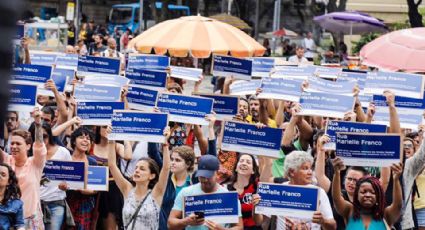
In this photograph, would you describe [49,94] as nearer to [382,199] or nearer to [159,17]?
[382,199]

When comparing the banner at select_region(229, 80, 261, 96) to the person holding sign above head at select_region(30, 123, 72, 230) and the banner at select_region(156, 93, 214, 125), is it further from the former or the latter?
the person holding sign above head at select_region(30, 123, 72, 230)

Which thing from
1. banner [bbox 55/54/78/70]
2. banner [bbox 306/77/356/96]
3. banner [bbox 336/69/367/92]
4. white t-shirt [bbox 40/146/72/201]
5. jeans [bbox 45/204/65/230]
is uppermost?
banner [bbox 306/77/356/96]

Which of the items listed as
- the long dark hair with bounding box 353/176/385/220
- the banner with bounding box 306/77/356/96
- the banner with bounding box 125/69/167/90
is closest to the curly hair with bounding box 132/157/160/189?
the long dark hair with bounding box 353/176/385/220

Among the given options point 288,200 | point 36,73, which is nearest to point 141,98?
point 36,73

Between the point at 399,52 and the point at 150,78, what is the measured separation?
12.5 feet

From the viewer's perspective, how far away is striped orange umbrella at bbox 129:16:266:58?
14.4 metres

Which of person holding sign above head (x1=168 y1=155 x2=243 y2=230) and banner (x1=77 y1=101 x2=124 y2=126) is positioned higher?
banner (x1=77 y1=101 x2=124 y2=126)

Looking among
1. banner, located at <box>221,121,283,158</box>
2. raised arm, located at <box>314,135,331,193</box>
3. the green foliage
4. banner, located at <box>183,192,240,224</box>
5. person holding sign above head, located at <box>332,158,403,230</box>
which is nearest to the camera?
person holding sign above head, located at <box>332,158,403,230</box>

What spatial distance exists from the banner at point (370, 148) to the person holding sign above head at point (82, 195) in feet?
7.70

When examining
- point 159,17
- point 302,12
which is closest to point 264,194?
point 159,17

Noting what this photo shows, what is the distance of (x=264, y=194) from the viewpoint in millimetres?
5738

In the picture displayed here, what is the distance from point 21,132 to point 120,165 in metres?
1.41

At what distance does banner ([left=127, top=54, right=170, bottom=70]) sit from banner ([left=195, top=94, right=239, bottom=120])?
2.62 m

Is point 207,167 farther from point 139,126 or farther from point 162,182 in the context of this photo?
point 139,126
